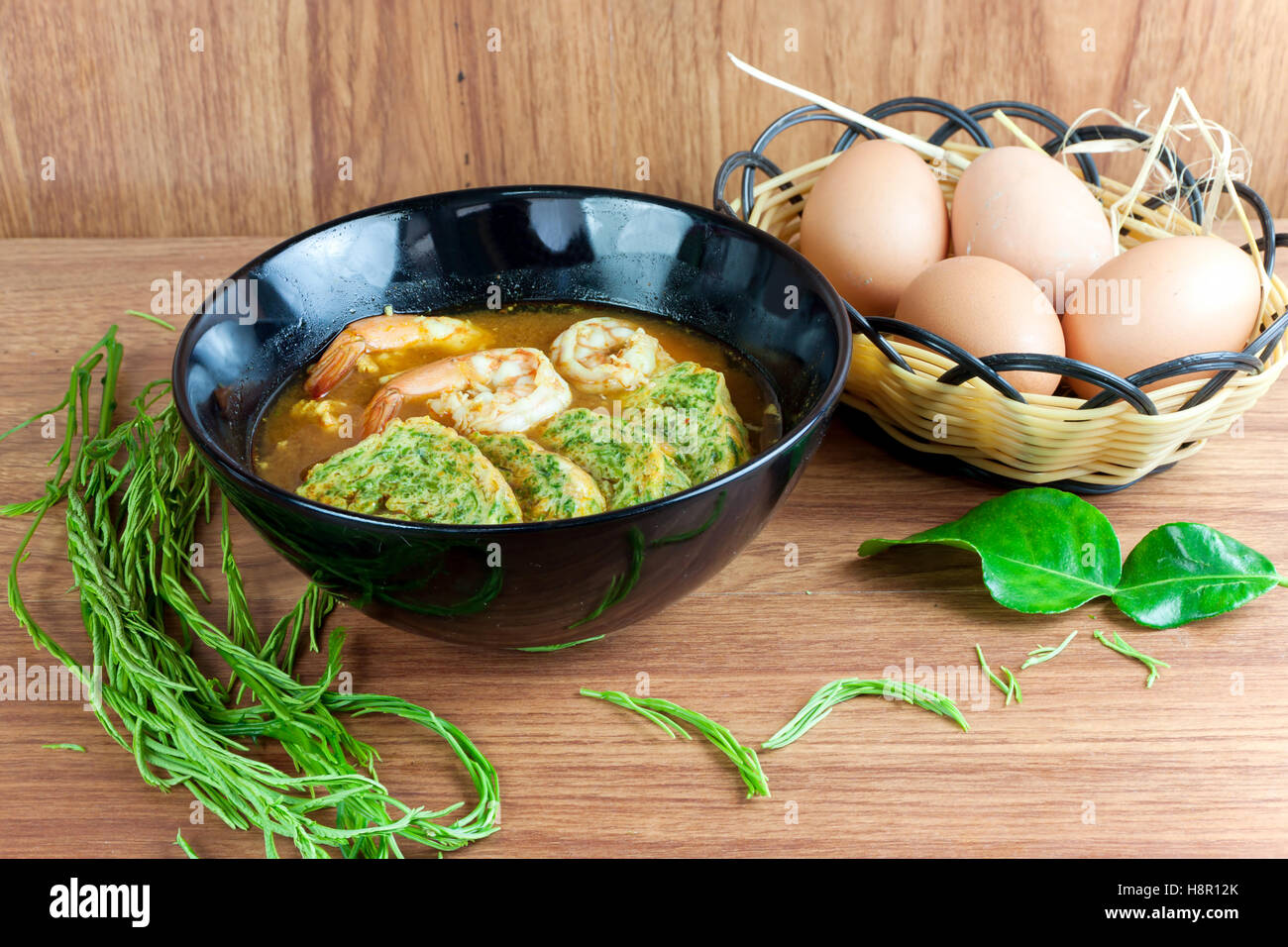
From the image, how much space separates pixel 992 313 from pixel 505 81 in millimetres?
1013

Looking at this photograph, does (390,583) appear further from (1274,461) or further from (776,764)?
(1274,461)

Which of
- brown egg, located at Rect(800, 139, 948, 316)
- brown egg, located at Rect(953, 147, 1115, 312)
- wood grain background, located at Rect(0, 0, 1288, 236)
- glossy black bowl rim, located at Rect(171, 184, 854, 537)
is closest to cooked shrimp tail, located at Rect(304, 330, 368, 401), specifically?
glossy black bowl rim, located at Rect(171, 184, 854, 537)

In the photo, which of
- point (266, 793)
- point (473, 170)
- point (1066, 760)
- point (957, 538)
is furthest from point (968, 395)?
point (473, 170)

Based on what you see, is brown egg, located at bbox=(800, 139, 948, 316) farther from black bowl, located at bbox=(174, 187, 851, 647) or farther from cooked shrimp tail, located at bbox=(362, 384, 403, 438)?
cooked shrimp tail, located at bbox=(362, 384, 403, 438)

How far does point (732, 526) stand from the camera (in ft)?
2.68

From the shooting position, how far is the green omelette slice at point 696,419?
0.95 metres

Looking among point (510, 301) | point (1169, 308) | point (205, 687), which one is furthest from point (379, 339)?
point (1169, 308)

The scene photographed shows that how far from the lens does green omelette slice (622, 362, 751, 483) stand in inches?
37.5

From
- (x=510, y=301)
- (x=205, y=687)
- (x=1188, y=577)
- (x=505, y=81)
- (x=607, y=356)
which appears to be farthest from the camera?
(x=505, y=81)

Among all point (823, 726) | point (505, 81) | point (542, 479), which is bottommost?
point (823, 726)

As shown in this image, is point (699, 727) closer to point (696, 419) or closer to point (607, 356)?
point (696, 419)

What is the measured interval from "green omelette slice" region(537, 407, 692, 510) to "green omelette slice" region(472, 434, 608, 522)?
0.02m

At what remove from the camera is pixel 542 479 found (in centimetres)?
90

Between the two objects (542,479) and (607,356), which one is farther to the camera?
(607,356)
